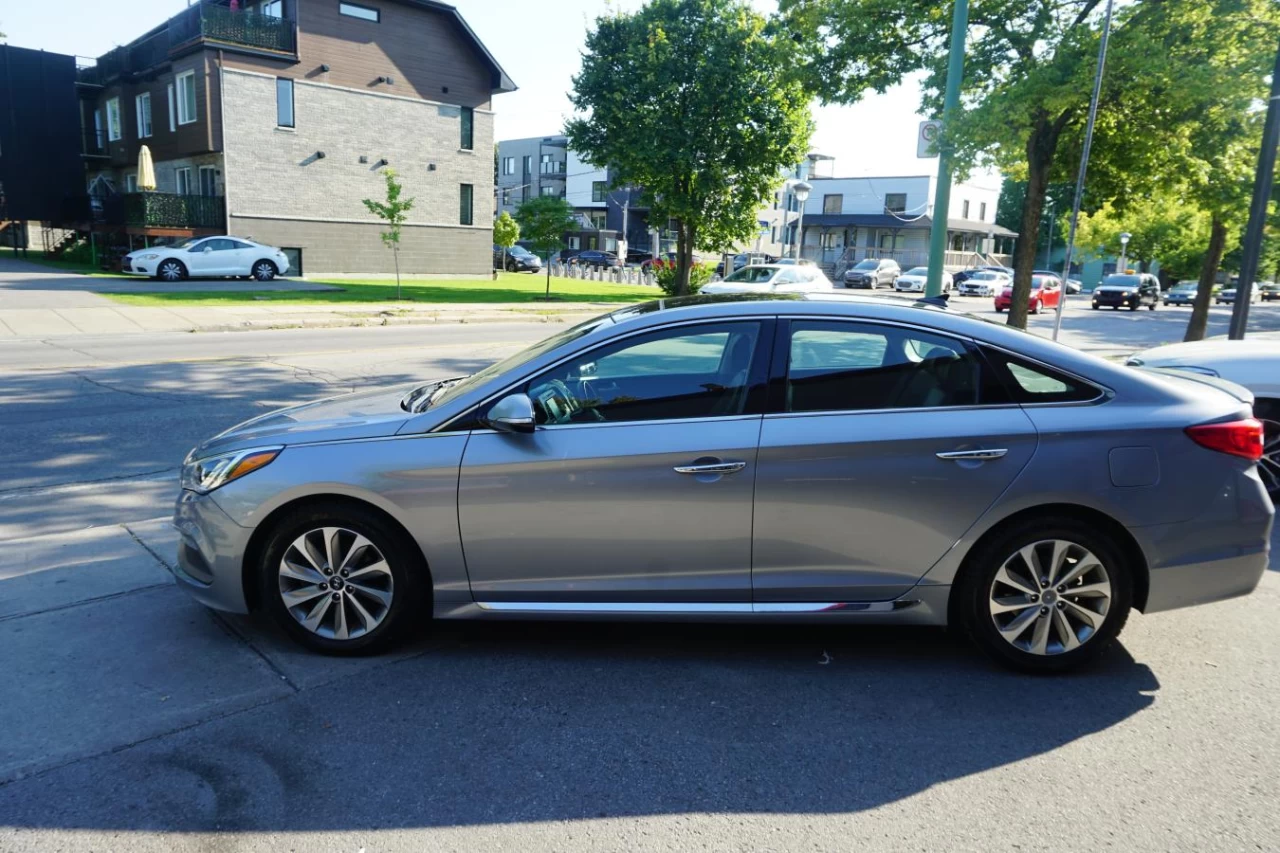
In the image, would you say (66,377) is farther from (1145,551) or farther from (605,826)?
(1145,551)

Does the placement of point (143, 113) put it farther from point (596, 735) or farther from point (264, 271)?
point (596, 735)

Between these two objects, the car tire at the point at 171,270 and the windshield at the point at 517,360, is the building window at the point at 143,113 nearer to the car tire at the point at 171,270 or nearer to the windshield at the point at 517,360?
the car tire at the point at 171,270

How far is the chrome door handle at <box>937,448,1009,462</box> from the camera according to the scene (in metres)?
3.97

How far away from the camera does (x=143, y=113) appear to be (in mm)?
37281

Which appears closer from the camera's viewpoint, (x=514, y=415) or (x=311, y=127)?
(x=514, y=415)

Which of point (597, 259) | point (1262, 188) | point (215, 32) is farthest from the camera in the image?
point (597, 259)

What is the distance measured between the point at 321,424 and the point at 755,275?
26.2m

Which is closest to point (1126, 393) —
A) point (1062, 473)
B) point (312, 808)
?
point (1062, 473)

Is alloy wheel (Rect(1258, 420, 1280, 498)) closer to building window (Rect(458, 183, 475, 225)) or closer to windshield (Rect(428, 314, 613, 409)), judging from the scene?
windshield (Rect(428, 314, 613, 409))

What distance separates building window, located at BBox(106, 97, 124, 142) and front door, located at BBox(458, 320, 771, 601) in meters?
42.9

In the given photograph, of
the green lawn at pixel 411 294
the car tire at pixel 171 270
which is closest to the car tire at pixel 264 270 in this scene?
the green lawn at pixel 411 294

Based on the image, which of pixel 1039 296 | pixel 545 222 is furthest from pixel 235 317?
pixel 1039 296

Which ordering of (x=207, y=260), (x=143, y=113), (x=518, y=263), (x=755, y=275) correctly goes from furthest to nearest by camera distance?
(x=518, y=263), (x=143, y=113), (x=755, y=275), (x=207, y=260)

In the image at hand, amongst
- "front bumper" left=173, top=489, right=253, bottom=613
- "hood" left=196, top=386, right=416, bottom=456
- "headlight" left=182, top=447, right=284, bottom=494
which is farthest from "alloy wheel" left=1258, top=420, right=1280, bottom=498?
"front bumper" left=173, top=489, right=253, bottom=613
